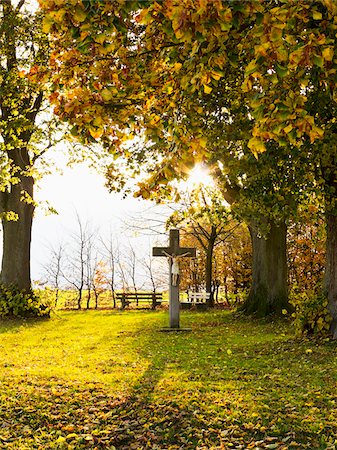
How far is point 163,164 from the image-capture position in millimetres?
5059

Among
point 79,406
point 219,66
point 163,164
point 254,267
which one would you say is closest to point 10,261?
point 254,267

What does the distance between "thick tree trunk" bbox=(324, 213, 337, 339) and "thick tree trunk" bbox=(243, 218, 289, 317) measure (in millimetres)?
5063

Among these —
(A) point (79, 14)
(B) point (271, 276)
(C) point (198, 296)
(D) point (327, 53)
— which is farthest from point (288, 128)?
(C) point (198, 296)

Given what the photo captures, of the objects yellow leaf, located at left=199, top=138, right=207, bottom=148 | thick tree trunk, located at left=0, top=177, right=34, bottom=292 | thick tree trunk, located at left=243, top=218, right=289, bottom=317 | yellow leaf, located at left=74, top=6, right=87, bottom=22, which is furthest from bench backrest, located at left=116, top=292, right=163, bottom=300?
yellow leaf, located at left=74, top=6, right=87, bottom=22

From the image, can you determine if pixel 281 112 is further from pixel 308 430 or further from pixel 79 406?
pixel 79 406

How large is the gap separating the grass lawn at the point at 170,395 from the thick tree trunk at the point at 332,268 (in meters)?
0.91

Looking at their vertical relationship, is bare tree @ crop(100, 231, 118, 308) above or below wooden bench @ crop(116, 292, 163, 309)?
A: above

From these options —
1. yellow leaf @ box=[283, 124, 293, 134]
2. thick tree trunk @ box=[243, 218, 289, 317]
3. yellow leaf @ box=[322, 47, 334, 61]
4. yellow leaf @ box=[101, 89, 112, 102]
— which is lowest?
thick tree trunk @ box=[243, 218, 289, 317]

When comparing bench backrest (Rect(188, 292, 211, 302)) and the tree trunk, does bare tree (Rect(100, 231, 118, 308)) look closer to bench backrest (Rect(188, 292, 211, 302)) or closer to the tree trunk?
the tree trunk


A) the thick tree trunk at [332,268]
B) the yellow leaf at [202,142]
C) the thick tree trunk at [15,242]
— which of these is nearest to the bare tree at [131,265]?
the thick tree trunk at [15,242]

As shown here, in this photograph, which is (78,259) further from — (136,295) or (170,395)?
(170,395)

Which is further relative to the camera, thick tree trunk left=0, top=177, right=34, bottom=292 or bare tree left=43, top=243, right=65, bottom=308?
bare tree left=43, top=243, right=65, bottom=308

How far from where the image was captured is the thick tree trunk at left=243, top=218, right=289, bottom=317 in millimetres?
15641

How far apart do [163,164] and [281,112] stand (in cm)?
163
